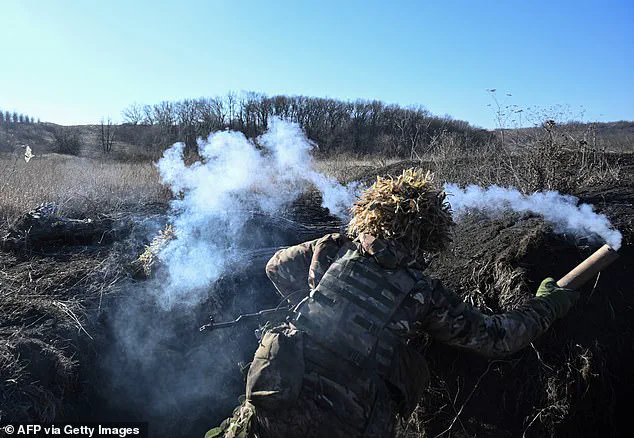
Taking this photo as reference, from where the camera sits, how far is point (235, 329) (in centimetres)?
501

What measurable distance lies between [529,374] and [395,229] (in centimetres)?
153

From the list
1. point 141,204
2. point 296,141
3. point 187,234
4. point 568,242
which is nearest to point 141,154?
point 141,204

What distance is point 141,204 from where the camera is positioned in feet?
27.1

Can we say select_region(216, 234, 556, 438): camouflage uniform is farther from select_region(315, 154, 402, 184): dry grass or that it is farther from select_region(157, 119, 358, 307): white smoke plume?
select_region(315, 154, 402, 184): dry grass

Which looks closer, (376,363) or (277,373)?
(277,373)

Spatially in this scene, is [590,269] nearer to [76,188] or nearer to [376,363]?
[376,363]

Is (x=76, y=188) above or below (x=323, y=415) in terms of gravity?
above

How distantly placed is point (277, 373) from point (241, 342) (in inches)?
104

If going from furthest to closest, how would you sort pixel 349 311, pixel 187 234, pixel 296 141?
pixel 296 141 → pixel 187 234 → pixel 349 311

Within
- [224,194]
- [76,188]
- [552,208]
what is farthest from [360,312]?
[76,188]

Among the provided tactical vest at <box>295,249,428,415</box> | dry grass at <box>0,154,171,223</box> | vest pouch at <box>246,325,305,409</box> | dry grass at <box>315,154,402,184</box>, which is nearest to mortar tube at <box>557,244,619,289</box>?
tactical vest at <box>295,249,428,415</box>

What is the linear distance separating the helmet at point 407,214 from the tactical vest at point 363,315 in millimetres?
209

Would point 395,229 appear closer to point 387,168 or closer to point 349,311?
point 349,311

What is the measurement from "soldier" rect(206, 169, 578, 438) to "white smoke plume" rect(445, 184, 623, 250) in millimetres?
746
